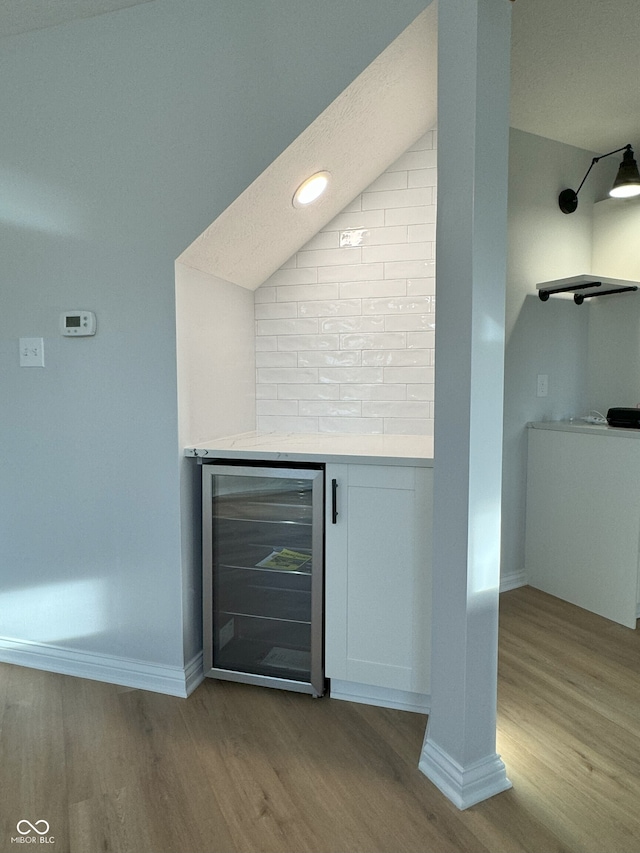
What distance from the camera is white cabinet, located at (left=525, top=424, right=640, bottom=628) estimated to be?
2611 millimetres

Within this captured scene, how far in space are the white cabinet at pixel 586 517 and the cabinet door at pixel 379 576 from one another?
139cm

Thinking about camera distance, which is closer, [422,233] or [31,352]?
[31,352]

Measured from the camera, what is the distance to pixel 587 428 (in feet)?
9.16

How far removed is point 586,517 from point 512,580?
22.5 inches

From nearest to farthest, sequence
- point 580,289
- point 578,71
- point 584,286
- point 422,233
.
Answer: point 422,233, point 578,71, point 584,286, point 580,289

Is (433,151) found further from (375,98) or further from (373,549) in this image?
(373,549)

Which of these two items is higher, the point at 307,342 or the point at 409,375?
the point at 307,342

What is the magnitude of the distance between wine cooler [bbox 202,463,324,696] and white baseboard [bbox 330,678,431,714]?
7 centimetres

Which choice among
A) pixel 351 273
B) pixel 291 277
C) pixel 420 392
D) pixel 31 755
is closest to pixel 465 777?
pixel 31 755

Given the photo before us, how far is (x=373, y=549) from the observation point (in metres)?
1.85

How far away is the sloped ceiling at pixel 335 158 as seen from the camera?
1682 mm

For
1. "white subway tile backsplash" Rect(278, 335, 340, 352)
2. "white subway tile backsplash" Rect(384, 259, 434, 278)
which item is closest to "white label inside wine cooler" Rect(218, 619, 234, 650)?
"white subway tile backsplash" Rect(278, 335, 340, 352)

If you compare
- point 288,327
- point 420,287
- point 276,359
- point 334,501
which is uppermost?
point 420,287

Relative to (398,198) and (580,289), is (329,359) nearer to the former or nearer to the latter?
(398,198)
